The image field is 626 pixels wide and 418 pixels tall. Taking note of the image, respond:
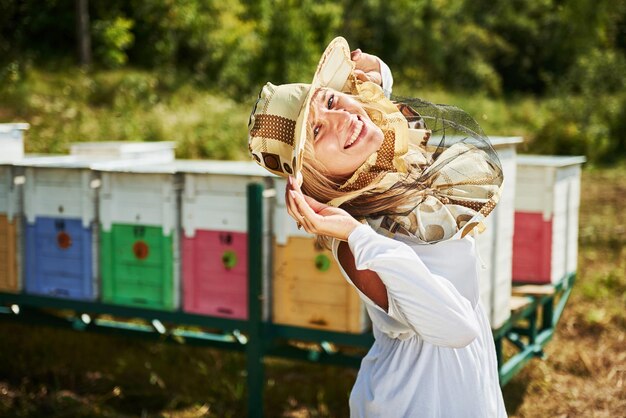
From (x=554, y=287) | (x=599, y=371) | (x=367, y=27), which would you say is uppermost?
(x=367, y=27)

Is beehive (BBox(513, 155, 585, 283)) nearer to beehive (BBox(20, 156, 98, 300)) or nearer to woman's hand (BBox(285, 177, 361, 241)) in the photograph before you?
beehive (BBox(20, 156, 98, 300))

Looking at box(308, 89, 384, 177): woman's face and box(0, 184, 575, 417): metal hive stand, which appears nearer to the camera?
box(308, 89, 384, 177): woman's face

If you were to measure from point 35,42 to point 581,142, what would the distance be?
8978 mm

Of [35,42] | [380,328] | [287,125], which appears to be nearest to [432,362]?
[380,328]

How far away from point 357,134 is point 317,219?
0.75 ft

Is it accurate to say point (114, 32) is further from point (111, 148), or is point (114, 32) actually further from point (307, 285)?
→ point (307, 285)

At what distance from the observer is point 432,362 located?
1792 millimetres

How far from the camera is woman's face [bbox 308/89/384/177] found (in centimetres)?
174

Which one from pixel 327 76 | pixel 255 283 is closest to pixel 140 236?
pixel 255 283

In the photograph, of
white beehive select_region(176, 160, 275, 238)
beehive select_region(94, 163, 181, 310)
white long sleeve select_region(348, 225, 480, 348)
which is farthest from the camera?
beehive select_region(94, 163, 181, 310)

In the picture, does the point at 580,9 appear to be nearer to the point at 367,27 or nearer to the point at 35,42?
the point at 35,42

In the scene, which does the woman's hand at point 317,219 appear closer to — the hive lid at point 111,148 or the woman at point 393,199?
the woman at point 393,199

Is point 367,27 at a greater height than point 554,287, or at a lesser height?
greater

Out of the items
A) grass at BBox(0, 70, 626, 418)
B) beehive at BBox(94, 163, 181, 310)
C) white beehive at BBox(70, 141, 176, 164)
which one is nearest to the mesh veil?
A: beehive at BBox(94, 163, 181, 310)
